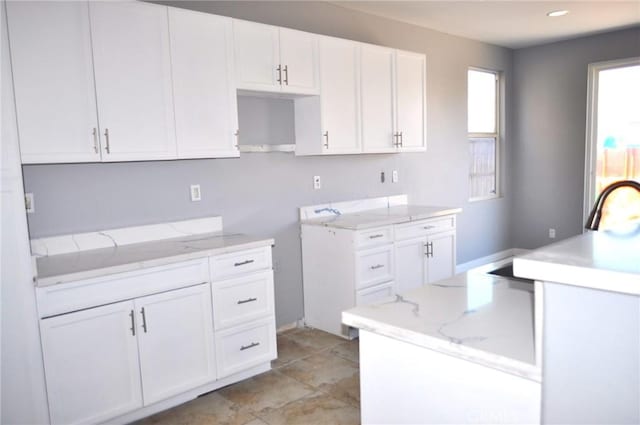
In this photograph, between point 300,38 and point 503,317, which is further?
point 300,38

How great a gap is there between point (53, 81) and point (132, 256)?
3.12 feet

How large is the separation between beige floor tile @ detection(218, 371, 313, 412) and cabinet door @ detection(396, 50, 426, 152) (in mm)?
2172

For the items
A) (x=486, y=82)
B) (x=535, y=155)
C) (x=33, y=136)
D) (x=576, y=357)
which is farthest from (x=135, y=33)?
(x=535, y=155)

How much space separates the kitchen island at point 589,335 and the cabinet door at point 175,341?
1.92 metres

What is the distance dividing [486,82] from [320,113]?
3.17m

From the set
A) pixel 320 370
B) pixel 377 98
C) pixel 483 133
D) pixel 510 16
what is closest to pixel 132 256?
pixel 320 370

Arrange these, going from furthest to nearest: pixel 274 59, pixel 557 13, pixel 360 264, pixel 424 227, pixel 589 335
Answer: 1. pixel 557 13
2. pixel 424 227
3. pixel 360 264
4. pixel 274 59
5. pixel 589 335

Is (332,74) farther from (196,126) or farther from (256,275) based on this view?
(256,275)

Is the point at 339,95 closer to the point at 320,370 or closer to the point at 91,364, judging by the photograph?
the point at 320,370

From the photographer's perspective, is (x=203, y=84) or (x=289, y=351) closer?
(x=203, y=84)

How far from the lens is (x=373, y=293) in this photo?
11.7ft

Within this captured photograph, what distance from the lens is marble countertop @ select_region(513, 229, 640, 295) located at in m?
0.92

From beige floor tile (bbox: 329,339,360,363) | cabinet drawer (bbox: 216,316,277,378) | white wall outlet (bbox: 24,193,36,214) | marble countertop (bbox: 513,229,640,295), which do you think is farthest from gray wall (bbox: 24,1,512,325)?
marble countertop (bbox: 513,229,640,295)

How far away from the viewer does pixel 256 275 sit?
9.34 feet
